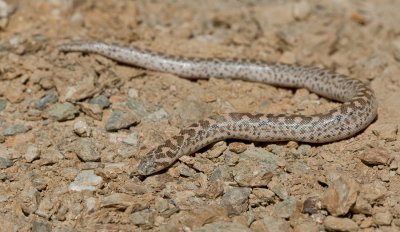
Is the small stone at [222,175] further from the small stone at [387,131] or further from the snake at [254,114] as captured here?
the small stone at [387,131]

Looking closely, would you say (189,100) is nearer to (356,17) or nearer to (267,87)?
(267,87)

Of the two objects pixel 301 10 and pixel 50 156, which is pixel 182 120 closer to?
pixel 50 156

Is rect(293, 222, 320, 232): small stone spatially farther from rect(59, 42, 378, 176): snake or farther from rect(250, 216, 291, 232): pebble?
rect(59, 42, 378, 176): snake

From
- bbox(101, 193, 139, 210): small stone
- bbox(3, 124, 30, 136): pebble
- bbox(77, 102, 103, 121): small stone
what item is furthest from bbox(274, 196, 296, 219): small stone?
bbox(3, 124, 30, 136): pebble

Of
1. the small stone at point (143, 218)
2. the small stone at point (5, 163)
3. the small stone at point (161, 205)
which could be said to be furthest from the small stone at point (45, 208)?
the small stone at point (161, 205)

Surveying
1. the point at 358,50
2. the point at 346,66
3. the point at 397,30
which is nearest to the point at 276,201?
the point at 346,66
